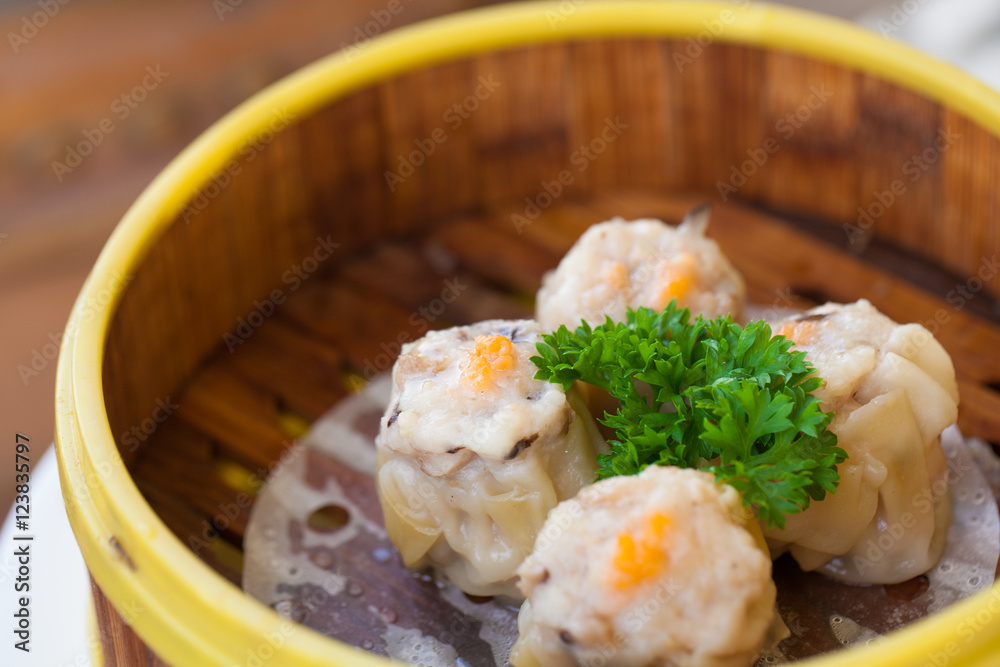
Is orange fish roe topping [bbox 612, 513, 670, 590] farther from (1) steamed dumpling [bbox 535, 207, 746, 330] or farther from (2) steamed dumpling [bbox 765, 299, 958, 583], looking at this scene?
(1) steamed dumpling [bbox 535, 207, 746, 330]

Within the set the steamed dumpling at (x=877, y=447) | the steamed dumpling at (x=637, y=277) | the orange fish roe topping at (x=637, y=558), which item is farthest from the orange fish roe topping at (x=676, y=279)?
the orange fish roe topping at (x=637, y=558)

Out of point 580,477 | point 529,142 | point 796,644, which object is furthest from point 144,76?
point 796,644

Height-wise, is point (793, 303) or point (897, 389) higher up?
point (897, 389)

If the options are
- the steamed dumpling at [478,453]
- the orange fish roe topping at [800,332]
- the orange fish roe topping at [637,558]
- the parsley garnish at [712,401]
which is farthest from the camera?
the orange fish roe topping at [800,332]

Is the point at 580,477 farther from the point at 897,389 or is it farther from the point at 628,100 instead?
the point at 628,100

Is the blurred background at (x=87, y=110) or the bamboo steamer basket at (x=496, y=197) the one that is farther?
the blurred background at (x=87, y=110)

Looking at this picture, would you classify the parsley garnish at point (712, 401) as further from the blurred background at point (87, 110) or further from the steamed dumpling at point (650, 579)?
the blurred background at point (87, 110)

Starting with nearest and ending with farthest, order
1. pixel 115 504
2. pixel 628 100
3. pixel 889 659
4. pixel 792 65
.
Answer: pixel 889 659 → pixel 115 504 → pixel 792 65 → pixel 628 100
